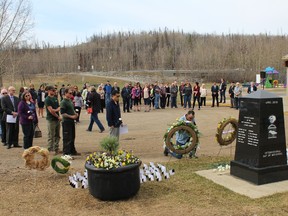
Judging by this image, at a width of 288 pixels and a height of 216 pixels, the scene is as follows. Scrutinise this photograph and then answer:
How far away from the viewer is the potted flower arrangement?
5.79 m

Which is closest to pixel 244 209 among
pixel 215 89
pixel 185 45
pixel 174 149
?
pixel 174 149

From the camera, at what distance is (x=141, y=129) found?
48.1 ft

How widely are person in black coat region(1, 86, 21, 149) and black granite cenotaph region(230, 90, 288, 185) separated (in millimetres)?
7052

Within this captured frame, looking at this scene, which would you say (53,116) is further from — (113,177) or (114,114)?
(113,177)

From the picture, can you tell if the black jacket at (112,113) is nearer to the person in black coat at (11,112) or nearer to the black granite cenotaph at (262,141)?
the black granite cenotaph at (262,141)

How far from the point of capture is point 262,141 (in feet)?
21.7

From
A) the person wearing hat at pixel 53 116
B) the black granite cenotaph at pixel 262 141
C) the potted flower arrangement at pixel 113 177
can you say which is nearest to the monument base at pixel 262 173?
the black granite cenotaph at pixel 262 141

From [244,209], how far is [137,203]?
1730 millimetres

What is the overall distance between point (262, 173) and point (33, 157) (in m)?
4.58

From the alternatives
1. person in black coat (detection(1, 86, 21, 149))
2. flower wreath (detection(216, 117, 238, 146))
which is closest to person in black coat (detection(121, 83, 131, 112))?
person in black coat (detection(1, 86, 21, 149))

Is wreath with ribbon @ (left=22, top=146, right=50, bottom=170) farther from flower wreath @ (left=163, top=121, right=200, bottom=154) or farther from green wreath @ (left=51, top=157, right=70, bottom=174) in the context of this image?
flower wreath @ (left=163, top=121, right=200, bottom=154)

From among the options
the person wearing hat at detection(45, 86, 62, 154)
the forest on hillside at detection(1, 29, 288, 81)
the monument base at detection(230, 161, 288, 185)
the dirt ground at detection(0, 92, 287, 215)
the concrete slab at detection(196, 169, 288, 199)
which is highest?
the forest on hillside at detection(1, 29, 288, 81)

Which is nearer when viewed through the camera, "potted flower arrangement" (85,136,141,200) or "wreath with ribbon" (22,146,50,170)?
"potted flower arrangement" (85,136,141,200)

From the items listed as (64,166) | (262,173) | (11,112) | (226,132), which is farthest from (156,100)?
(262,173)
